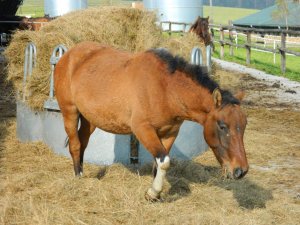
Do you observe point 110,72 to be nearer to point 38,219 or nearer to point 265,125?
point 38,219

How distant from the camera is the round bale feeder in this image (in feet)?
21.0

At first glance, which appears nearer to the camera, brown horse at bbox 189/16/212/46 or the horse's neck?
the horse's neck

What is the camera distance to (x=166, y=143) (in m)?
4.68

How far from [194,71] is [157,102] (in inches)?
16.2

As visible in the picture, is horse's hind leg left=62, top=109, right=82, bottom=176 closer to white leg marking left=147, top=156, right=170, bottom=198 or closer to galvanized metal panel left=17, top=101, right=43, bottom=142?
white leg marking left=147, top=156, right=170, bottom=198

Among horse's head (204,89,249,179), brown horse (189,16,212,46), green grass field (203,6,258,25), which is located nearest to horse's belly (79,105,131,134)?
horse's head (204,89,249,179)

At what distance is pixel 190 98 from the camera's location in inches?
172

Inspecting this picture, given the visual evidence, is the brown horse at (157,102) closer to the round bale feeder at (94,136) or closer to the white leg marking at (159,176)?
the white leg marking at (159,176)

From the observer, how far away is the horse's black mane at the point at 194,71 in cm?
408

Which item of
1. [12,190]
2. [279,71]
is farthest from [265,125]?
[279,71]

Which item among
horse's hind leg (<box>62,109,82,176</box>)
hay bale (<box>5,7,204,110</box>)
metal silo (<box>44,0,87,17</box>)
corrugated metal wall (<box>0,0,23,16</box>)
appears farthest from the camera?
metal silo (<box>44,0,87,17</box>)

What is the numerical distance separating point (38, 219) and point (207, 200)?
169 cm

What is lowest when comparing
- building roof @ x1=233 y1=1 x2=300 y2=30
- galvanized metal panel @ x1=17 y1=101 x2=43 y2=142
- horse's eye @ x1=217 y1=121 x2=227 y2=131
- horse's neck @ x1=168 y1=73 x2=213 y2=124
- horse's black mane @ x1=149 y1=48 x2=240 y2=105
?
galvanized metal panel @ x1=17 y1=101 x2=43 y2=142

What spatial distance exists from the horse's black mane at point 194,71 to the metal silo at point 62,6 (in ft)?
90.2
